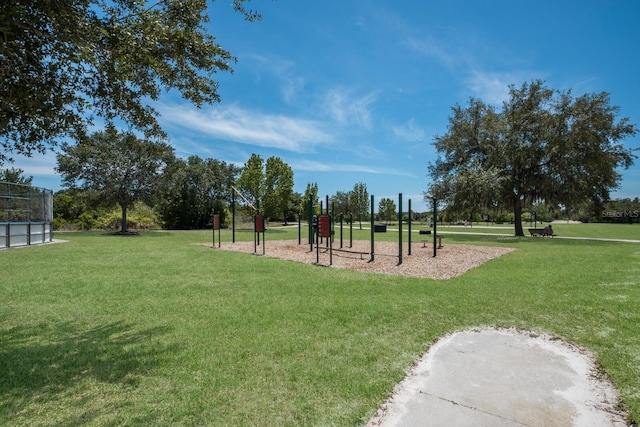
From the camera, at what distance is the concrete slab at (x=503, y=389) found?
2.35 metres

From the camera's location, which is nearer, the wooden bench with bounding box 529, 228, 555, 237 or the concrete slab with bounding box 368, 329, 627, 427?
the concrete slab with bounding box 368, 329, 627, 427

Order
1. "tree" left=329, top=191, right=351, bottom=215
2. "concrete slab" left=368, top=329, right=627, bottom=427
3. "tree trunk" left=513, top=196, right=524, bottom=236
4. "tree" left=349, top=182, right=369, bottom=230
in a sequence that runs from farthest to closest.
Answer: "tree" left=329, top=191, right=351, bottom=215 < "tree" left=349, top=182, right=369, bottom=230 < "tree trunk" left=513, top=196, right=524, bottom=236 < "concrete slab" left=368, top=329, right=627, bottom=427

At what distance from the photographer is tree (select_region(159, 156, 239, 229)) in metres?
36.2

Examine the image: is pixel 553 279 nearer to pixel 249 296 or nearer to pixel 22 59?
pixel 249 296

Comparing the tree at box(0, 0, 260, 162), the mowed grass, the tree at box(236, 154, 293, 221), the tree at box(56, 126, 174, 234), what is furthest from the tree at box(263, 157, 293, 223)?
the tree at box(0, 0, 260, 162)

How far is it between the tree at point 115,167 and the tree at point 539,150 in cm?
2157

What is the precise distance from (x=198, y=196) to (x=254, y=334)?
1392 inches

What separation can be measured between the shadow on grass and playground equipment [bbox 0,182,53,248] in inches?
589

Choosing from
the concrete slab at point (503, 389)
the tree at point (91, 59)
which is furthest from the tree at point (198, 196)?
the concrete slab at point (503, 389)

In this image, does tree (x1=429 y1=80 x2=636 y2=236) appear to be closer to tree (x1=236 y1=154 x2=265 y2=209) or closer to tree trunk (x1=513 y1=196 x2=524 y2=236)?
tree trunk (x1=513 y1=196 x2=524 y2=236)

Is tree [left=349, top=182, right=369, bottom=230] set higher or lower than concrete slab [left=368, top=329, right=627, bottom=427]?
higher

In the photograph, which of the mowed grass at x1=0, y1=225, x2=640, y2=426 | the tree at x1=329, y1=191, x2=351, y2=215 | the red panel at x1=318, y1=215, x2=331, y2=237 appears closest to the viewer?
the mowed grass at x1=0, y1=225, x2=640, y2=426

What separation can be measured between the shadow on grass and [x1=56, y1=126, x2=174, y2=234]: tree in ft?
74.3

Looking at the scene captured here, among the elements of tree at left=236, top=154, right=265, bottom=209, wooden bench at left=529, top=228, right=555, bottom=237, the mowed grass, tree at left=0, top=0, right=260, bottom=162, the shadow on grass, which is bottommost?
the shadow on grass
